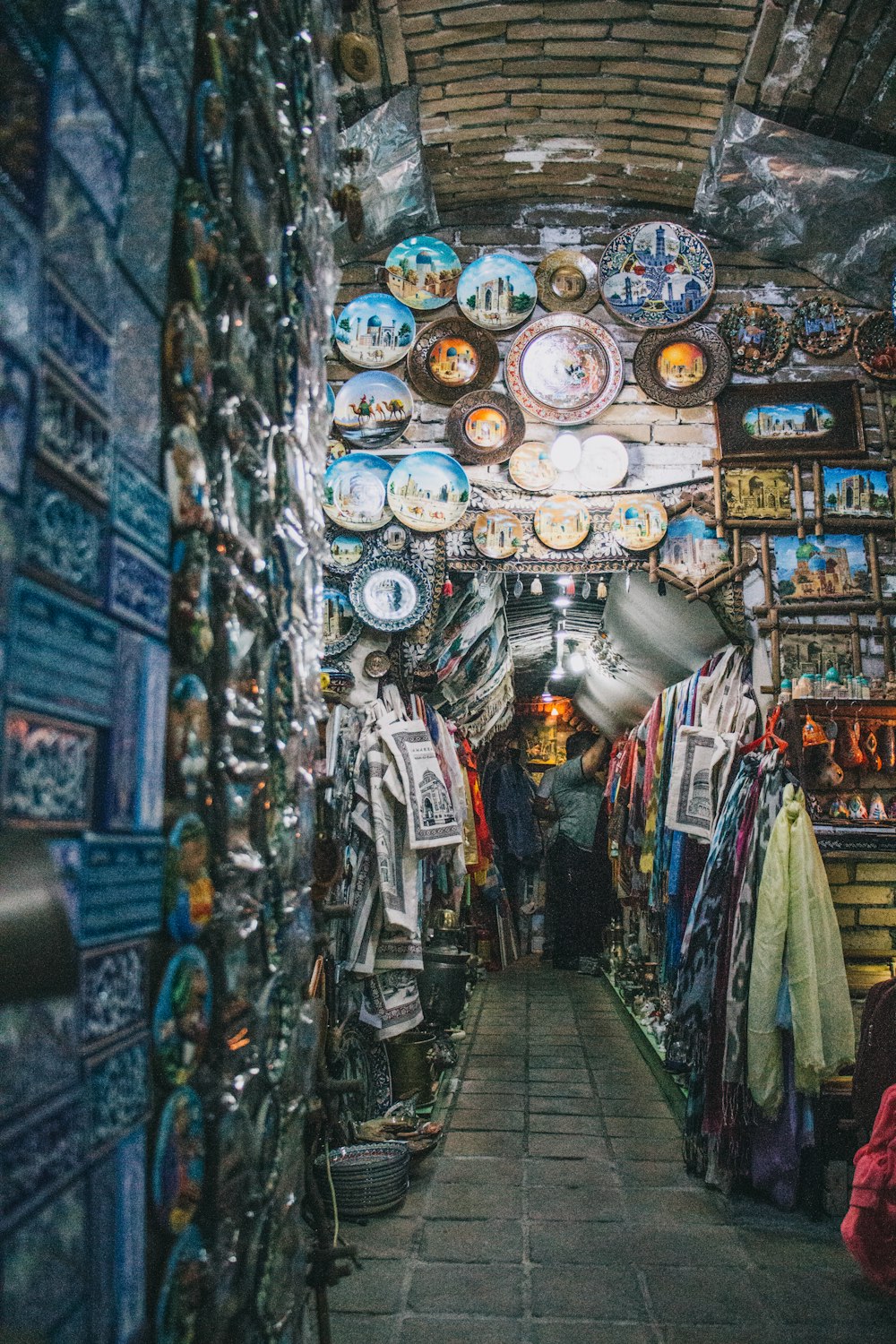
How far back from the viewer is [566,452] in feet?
15.2

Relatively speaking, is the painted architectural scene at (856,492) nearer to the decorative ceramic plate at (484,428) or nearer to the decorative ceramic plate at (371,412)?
the decorative ceramic plate at (484,428)

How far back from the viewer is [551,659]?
962 cm

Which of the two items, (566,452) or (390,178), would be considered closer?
(390,178)

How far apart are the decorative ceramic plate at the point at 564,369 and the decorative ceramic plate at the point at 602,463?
16 centimetres

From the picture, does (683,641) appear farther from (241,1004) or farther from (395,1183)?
(241,1004)

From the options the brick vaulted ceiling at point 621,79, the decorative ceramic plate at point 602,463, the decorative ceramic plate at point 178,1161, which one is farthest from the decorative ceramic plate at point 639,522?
the decorative ceramic plate at point 178,1161

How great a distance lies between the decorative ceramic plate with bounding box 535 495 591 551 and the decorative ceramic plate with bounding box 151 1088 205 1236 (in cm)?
375

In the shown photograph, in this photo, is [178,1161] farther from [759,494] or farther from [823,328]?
[823,328]

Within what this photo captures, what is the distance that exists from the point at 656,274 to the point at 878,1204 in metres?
4.34

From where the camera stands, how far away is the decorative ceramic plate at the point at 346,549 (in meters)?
4.54

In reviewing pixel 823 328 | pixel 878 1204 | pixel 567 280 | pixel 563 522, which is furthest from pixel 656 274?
pixel 878 1204

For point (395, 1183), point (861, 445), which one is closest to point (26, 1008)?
point (395, 1183)

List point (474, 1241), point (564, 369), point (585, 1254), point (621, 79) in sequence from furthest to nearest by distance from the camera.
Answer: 1. point (564, 369)
2. point (621, 79)
3. point (474, 1241)
4. point (585, 1254)

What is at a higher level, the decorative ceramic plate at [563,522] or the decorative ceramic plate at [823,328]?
the decorative ceramic plate at [823,328]
